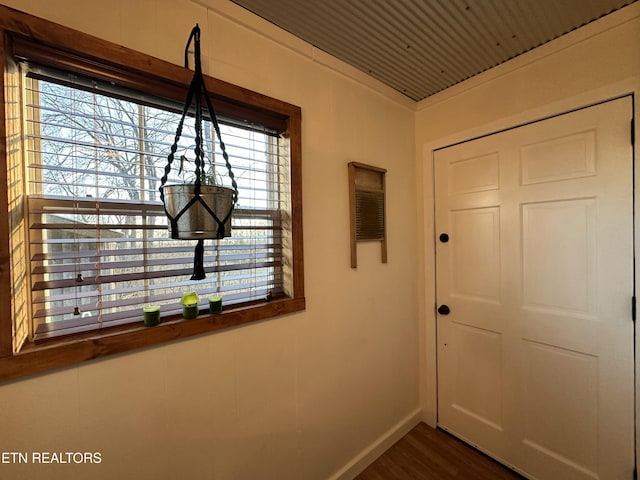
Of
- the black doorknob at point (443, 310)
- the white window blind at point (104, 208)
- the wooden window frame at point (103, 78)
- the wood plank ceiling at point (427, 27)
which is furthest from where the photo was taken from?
the black doorknob at point (443, 310)

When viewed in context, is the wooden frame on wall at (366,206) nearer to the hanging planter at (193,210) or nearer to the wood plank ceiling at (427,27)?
the wood plank ceiling at (427,27)

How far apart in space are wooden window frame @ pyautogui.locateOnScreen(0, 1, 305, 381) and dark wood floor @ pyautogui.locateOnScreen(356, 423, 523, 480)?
4.20 ft

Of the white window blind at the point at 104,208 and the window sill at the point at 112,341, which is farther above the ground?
the white window blind at the point at 104,208

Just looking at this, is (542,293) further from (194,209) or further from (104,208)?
(104,208)

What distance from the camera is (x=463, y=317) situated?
1832mm

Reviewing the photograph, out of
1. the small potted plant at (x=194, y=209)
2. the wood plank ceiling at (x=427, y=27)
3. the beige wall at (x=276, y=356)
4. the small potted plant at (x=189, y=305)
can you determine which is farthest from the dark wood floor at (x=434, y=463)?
the wood plank ceiling at (x=427, y=27)

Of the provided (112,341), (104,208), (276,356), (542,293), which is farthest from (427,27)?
(112,341)

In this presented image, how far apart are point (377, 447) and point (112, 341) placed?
1.68 metres

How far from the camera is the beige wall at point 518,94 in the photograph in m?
1.25

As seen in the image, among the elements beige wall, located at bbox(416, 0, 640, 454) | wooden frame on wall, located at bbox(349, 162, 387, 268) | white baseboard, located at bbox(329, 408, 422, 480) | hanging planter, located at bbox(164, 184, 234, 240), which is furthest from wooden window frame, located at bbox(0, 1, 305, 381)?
beige wall, located at bbox(416, 0, 640, 454)

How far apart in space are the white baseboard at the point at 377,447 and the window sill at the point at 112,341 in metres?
1.10

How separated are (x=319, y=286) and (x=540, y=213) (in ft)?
4.27

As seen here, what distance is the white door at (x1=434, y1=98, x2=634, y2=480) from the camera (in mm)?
1279

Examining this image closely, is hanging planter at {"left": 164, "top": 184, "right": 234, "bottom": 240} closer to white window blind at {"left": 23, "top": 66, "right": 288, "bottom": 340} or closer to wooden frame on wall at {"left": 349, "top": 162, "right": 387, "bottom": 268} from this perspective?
white window blind at {"left": 23, "top": 66, "right": 288, "bottom": 340}
